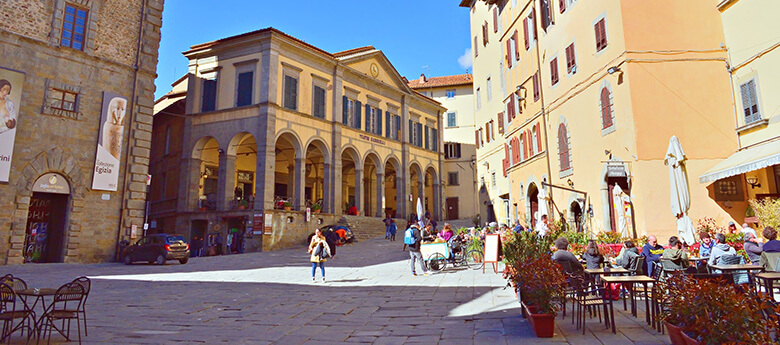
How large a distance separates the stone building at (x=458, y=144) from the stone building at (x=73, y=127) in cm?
2523

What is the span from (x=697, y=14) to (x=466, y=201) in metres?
28.6

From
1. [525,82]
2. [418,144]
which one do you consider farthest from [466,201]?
[525,82]

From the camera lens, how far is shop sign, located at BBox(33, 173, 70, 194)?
18.6m

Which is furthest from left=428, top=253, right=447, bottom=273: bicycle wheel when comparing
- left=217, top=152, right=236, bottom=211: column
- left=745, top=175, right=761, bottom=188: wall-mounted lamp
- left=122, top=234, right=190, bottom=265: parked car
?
left=217, top=152, right=236, bottom=211: column

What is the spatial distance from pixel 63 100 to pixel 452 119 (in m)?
32.8

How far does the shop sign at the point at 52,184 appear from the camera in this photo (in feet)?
61.0

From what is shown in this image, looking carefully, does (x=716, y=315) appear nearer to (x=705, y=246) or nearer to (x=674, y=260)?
(x=674, y=260)

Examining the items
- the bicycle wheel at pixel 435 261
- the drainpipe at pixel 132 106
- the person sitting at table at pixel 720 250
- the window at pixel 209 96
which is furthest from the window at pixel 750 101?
the window at pixel 209 96

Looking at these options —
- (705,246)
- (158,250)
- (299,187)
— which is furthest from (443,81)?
(705,246)

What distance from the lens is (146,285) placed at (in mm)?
12383

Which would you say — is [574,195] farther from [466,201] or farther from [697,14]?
[466,201]

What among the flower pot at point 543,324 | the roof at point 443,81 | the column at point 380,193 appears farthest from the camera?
the roof at point 443,81

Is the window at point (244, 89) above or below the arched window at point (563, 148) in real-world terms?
above

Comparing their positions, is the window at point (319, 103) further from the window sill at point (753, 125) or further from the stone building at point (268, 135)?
the window sill at point (753, 125)
